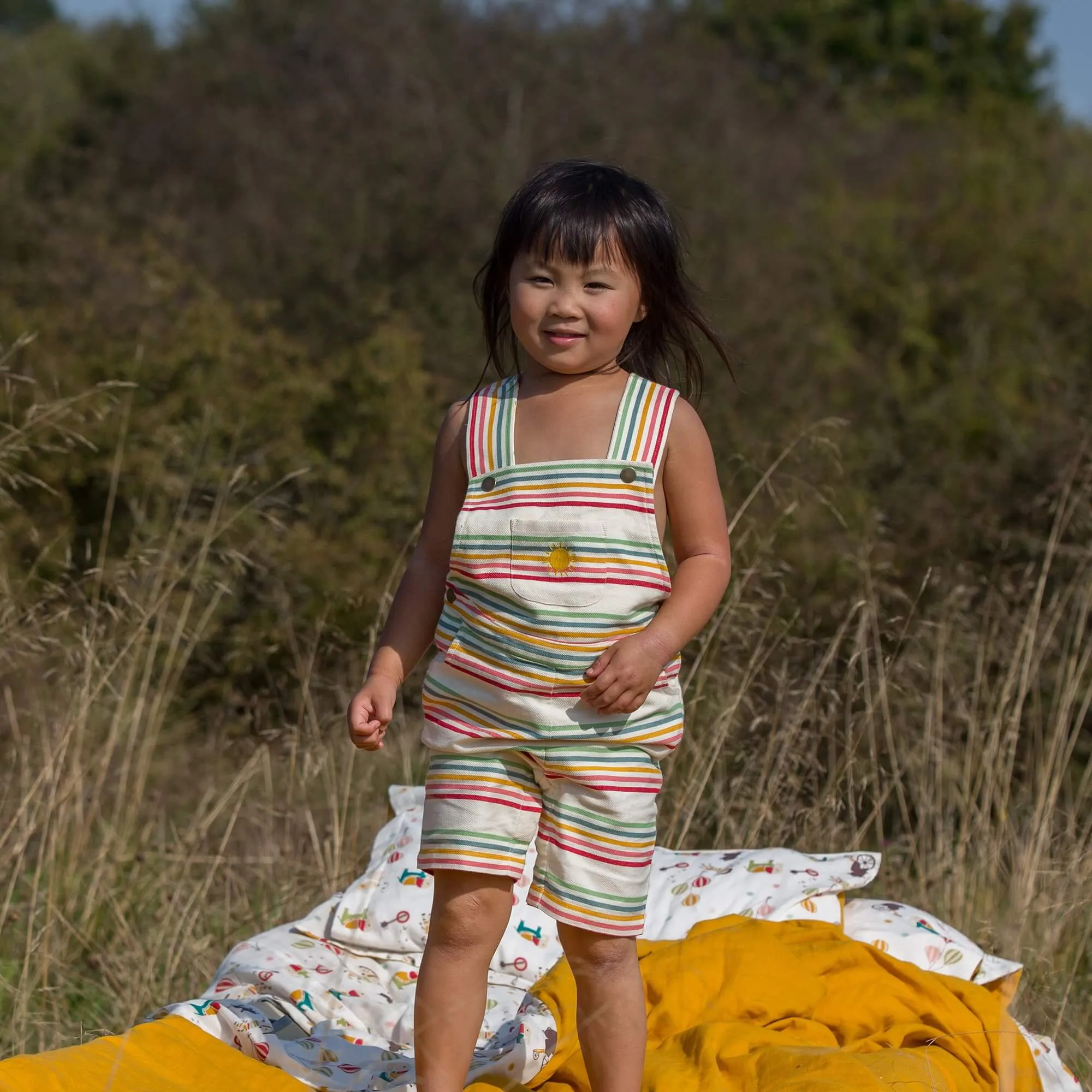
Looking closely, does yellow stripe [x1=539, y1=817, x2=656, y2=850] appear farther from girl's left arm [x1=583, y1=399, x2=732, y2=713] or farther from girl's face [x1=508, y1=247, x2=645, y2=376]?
girl's face [x1=508, y1=247, x2=645, y2=376]

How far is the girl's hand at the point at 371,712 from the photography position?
2293 millimetres

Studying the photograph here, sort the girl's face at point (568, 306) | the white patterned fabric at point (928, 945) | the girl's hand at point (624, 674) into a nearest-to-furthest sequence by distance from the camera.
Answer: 1. the girl's hand at point (624, 674)
2. the girl's face at point (568, 306)
3. the white patterned fabric at point (928, 945)

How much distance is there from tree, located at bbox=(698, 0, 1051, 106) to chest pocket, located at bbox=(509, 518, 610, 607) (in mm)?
12878

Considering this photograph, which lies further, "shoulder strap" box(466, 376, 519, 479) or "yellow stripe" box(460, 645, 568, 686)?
"shoulder strap" box(466, 376, 519, 479)

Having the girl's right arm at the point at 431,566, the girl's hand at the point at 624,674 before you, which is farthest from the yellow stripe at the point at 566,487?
the girl's hand at the point at 624,674

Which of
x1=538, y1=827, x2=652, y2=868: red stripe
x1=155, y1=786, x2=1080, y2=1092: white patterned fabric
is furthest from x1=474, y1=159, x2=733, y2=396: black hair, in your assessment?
x1=155, y1=786, x2=1080, y2=1092: white patterned fabric

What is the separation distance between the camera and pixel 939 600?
464cm

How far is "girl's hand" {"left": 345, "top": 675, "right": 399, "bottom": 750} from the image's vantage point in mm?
2293

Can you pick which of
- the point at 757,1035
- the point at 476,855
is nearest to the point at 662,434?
the point at 476,855

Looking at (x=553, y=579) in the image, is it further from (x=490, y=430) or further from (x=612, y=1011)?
(x=612, y=1011)

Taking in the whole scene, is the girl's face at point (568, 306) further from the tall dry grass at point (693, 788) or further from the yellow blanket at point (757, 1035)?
the tall dry grass at point (693, 788)

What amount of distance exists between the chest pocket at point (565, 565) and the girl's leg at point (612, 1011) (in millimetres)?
515

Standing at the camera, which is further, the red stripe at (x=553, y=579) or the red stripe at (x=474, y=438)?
Result: the red stripe at (x=474, y=438)

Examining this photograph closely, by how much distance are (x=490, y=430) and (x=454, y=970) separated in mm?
837
